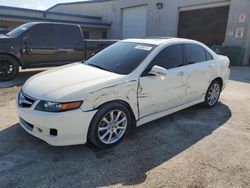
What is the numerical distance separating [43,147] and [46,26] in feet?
19.1

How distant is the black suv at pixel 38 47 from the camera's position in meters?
7.41

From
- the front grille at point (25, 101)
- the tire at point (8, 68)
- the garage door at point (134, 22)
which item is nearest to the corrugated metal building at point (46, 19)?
the garage door at point (134, 22)

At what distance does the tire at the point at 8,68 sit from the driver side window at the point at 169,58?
18.0 feet

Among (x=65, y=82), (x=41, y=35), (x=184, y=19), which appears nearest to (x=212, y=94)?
(x=65, y=82)

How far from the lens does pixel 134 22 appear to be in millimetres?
20500

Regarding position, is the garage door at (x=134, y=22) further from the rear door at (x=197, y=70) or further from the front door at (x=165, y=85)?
the front door at (x=165, y=85)

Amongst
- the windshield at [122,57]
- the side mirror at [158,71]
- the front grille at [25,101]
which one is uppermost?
the windshield at [122,57]

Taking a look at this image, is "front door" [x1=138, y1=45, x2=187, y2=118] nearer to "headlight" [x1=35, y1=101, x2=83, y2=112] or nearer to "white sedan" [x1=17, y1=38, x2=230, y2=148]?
"white sedan" [x1=17, y1=38, x2=230, y2=148]

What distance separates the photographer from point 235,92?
7.00 meters

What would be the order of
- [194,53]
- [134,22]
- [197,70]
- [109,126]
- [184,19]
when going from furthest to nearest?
[134,22]
[184,19]
[194,53]
[197,70]
[109,126]

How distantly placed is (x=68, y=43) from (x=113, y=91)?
584 centimetres

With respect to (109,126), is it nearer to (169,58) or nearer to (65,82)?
(65,82)

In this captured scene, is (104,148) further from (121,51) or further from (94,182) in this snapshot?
(121,51)

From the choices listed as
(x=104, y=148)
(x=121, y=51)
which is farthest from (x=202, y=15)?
(x=104, y=148)
